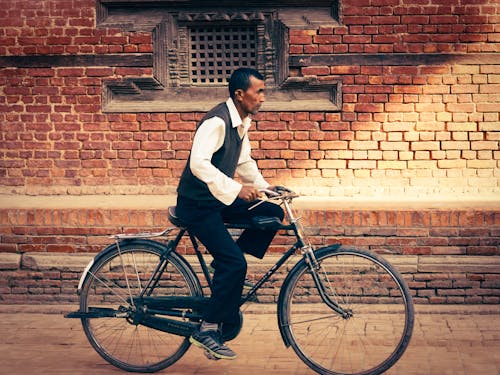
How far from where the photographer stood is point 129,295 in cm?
496

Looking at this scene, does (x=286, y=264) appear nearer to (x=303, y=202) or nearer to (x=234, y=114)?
(x=303, y=202)

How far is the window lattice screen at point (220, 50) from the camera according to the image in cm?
740

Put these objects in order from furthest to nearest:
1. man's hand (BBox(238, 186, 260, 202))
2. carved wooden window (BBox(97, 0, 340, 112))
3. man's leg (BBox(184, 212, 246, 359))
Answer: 1. carved wooden window (BBox(97, 0, 340, 112))
2. man's leg (BBox(184, 212, 246, 359))
3. man's hand (BBox(238, 186, 260, 202))

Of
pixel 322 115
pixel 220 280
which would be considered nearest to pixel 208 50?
pixel 322 115

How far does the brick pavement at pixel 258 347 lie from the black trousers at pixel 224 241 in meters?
0.50

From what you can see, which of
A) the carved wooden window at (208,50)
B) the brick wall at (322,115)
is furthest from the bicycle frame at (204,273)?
the carved wooden window at (208,50)

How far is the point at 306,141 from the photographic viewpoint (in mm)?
7242

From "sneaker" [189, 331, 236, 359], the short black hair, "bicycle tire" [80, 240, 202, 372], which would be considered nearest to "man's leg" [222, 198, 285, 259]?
"bicycle tire" [80, 240, 202, 372]

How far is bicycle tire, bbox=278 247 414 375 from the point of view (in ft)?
15.0

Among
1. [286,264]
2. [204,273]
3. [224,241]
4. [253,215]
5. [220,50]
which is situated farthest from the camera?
[220,50]

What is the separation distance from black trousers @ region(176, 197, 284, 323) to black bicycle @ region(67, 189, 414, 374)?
0.08 m

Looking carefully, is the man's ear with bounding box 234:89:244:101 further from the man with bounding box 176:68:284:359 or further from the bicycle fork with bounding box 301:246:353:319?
the bicycle fork with bounding box 301:246:353:319

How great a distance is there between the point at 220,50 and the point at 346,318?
138 inches

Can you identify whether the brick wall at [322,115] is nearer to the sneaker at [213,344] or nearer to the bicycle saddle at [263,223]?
the bicycle saddle at [263,223]
